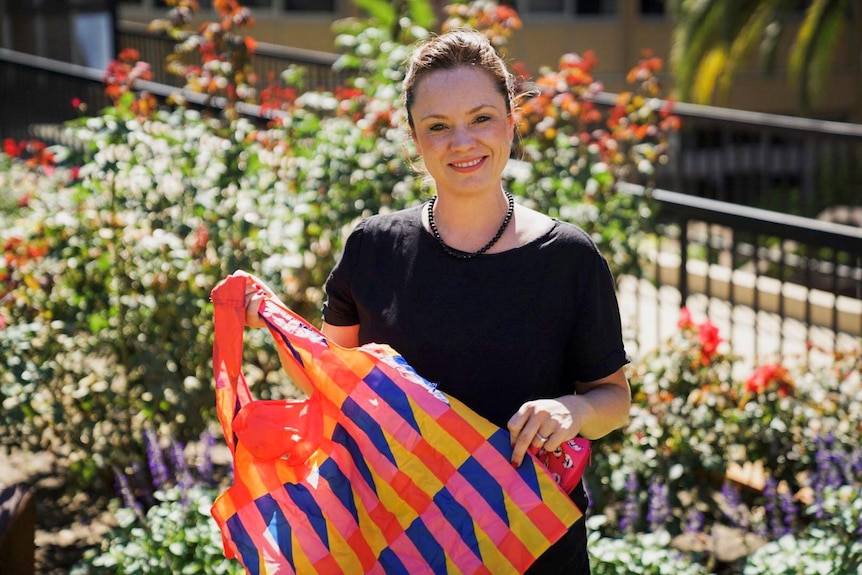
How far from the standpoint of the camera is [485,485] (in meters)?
2.15

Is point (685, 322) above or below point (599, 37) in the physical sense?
below

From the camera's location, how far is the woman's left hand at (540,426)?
208 cm

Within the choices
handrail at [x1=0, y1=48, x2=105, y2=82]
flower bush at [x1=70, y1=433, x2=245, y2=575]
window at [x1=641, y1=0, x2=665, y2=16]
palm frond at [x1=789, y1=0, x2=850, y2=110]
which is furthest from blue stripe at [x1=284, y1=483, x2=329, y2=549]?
window at [x1=641, y1=0, x2=665, y2=16]

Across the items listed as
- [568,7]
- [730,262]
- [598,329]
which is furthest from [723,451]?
[568,7]

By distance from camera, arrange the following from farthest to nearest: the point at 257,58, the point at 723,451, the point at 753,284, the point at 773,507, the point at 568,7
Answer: the point at 568,7, the point at 257,58, the point at 753,284, the point at 723,451, the point at 773,507

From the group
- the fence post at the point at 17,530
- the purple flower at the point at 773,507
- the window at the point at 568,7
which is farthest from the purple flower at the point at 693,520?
the window at the point at 568,7

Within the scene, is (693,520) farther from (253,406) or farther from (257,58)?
(257,58)

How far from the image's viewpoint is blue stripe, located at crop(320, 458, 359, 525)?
7.31 feet

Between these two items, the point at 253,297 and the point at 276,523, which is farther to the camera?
the point at 253,297

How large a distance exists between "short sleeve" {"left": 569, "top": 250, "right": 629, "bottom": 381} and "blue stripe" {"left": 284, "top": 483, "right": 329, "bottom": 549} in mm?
598

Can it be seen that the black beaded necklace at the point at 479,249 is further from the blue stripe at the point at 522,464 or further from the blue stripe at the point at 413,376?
the blue stripe at the point at 522,464

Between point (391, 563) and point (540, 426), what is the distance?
0.41 meters

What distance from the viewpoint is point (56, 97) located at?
991cm

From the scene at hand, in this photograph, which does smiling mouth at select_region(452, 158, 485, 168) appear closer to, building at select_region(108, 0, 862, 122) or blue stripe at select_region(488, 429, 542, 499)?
blue stripe at select_region(488, 429, 542, 499)
